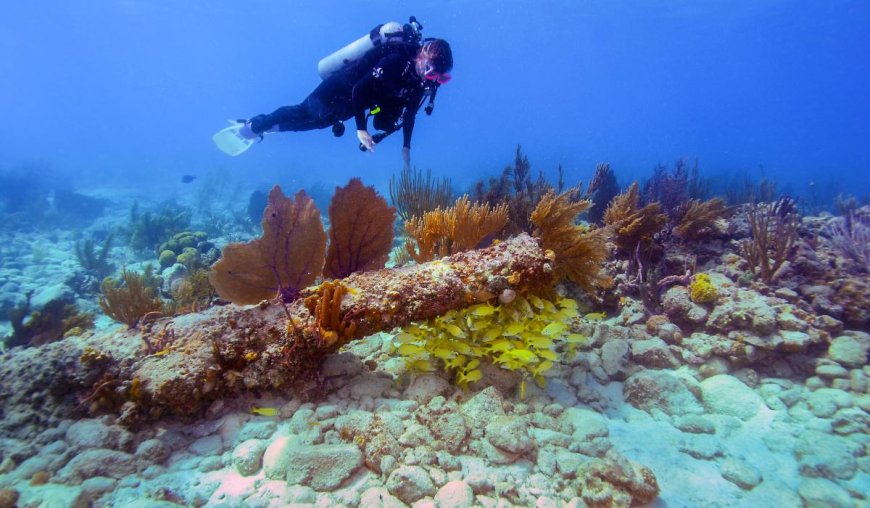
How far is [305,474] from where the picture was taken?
99.8 inches

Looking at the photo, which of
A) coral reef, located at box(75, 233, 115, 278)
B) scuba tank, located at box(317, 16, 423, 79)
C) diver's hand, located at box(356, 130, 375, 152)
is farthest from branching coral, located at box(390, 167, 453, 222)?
coral reef, located at box(75, 233, 115, 278)

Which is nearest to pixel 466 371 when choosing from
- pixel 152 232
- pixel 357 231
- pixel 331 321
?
pixel 331 321

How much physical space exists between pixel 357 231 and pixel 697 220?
222 inches

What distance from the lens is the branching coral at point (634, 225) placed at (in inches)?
233

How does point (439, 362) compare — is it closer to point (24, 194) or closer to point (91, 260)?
point (91, 260)

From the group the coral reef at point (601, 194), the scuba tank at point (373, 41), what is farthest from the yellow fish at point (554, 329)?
the coral reef at point (601, 194)

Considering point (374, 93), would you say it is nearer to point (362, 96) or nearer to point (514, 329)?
point (362, 96)

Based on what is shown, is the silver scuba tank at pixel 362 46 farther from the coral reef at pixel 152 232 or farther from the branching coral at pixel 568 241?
the coral reef at pixel 152 232

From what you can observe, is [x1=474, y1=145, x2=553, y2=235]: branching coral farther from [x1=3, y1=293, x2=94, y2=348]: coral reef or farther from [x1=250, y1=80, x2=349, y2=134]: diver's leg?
[x1=3, y1=293, x2=94, y2=348]: coral reef

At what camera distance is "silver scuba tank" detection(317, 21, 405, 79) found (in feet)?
23.3

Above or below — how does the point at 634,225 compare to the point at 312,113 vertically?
below

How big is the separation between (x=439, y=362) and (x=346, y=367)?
910 mm

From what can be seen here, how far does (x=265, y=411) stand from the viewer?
300 centimetres

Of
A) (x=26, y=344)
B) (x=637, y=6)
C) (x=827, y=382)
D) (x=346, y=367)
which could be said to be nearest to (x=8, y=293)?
(x=26, y=344)
